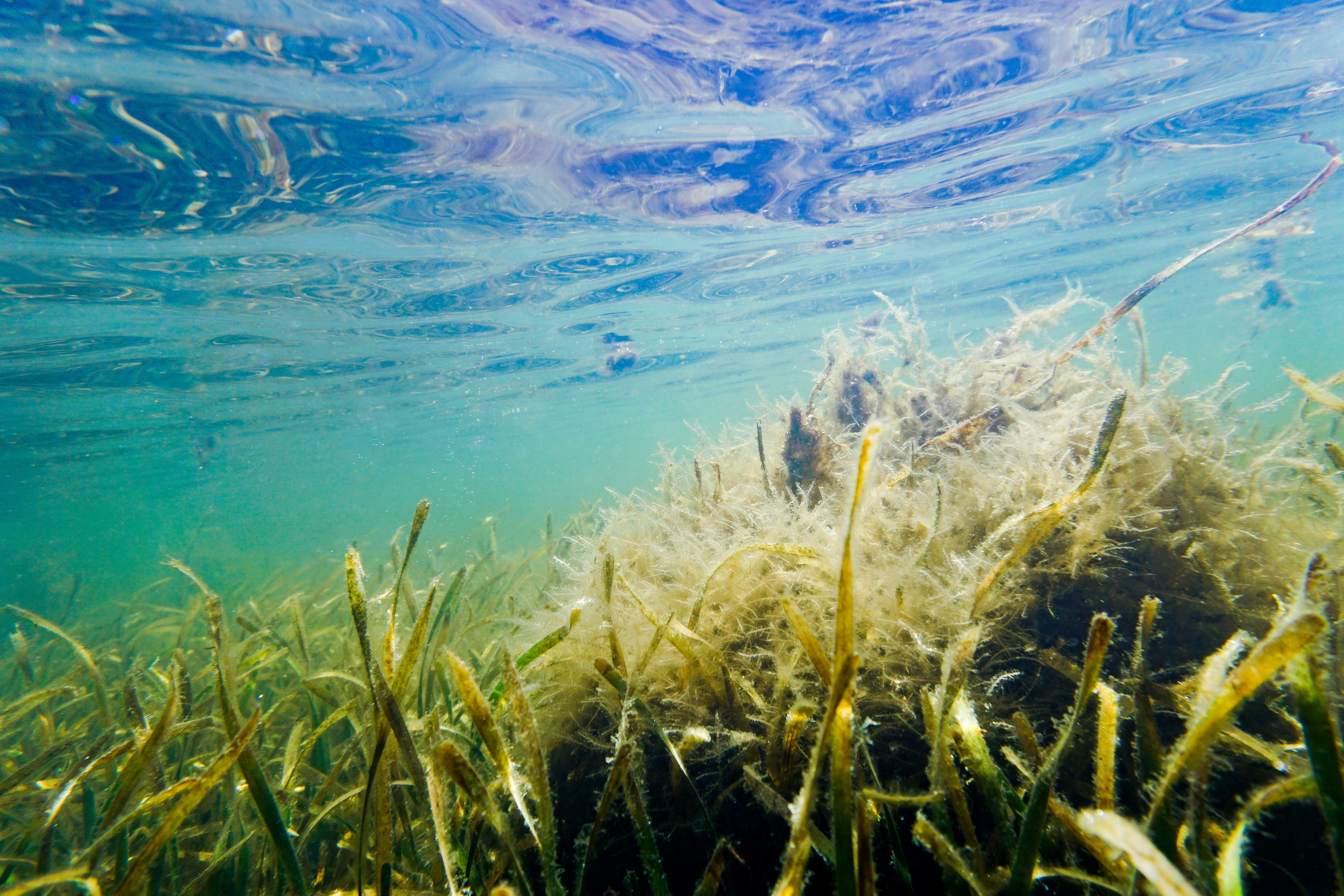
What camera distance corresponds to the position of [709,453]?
4.03 meters

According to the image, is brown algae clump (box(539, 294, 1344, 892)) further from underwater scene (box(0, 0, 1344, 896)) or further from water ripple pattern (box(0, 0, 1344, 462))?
water ripple pattern (box(0, 0, 1344, 462))

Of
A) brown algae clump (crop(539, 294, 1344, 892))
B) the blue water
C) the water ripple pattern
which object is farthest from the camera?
the blue water

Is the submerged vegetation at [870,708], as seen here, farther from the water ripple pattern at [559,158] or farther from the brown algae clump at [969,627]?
the water ripple pattern at [559,158]

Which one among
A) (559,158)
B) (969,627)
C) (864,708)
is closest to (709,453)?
(864,708)

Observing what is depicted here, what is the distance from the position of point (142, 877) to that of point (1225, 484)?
156 inches

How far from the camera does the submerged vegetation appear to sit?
1.22 metres

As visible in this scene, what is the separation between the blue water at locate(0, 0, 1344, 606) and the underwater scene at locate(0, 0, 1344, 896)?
→ 0.09 m

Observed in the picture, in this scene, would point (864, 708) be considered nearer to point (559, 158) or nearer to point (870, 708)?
point (870, 708)

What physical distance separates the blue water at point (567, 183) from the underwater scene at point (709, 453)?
0.09m

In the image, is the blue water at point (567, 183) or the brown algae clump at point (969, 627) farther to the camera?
the blue water at point (567, 183)

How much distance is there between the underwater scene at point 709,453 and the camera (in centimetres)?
145

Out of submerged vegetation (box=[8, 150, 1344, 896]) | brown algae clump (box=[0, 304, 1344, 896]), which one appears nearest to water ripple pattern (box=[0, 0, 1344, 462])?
submerged vegetation (box=[8, 150, 1344, 896])

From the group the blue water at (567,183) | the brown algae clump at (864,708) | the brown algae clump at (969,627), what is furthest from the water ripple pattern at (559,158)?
the brown algae clump at (969,627)

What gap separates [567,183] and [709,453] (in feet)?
26.8
